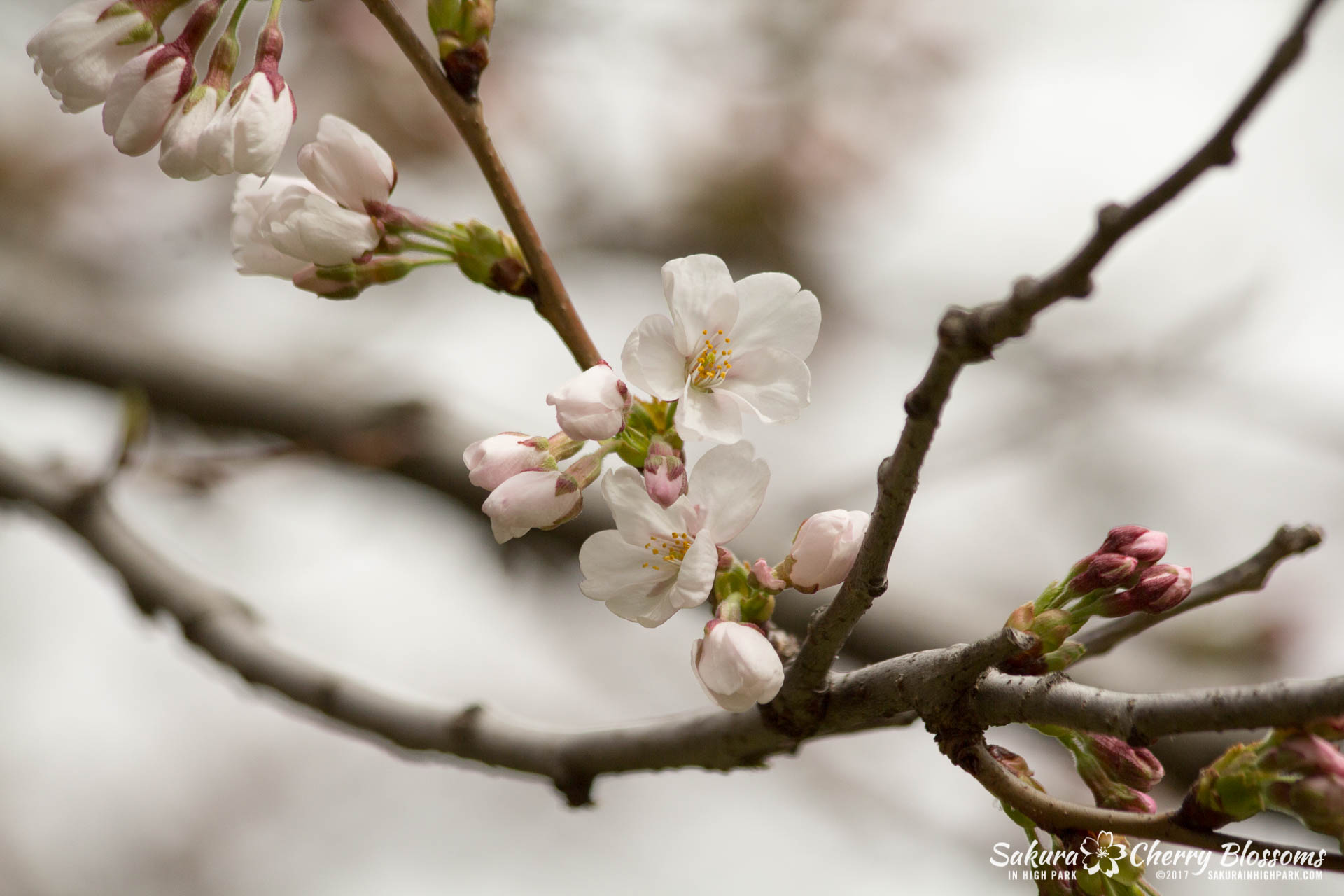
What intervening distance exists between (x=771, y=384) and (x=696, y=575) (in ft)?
0.67

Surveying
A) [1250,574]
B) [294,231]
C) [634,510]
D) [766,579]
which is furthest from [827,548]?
[294,231]

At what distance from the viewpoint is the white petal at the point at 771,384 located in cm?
92

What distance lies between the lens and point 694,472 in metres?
0.90

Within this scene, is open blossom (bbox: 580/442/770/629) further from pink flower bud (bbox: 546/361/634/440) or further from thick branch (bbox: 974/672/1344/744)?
thick branch (bbox: 974/672/1344/744)

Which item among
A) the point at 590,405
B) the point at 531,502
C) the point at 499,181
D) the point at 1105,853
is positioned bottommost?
the point at 1105,853

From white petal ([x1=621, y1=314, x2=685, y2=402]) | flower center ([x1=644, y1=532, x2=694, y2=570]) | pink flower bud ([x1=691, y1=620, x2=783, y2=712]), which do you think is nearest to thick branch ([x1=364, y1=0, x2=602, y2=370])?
white petal ([x1=621, y1=314, x2=685, y2=402])

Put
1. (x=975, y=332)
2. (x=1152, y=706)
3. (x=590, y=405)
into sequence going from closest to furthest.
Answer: (x=975, y=332) < (x=1152, y=706) < (x=590, y=405)

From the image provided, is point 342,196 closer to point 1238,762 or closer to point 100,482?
point 1238,762

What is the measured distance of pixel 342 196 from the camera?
100 cm

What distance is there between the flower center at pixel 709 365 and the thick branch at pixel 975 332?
8.6 inches

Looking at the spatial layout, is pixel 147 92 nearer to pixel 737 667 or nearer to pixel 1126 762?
pixel 737 667

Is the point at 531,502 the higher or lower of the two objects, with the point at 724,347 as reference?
lower

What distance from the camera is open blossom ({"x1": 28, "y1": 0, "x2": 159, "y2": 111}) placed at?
37.7 inches

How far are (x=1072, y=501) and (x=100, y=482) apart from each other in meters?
4.85
